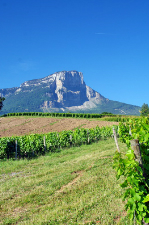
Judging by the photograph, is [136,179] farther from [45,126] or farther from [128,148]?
[45,126]

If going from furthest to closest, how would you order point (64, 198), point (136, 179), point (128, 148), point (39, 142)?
1. point (39, 142)
2. point (64, 198)
3. point (128, 148)
4. point (136, 179)

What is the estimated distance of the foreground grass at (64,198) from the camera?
253 inches

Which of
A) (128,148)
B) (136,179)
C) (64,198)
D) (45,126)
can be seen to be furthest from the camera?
(45,126)

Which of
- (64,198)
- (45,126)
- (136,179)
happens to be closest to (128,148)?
(136,179)

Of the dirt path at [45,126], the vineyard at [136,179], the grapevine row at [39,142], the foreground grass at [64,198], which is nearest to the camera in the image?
the vineyard at [136,179]

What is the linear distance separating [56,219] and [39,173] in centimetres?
629

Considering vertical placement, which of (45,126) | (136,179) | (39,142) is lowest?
(39,142)

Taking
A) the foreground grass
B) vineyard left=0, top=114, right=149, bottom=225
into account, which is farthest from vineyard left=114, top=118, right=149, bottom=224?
the foreground grass

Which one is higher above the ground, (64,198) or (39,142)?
(39,142)

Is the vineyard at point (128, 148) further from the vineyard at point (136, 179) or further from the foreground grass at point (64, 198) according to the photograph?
the foreground grass at point (64, 198)

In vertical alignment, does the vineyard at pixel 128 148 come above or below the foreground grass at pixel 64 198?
above

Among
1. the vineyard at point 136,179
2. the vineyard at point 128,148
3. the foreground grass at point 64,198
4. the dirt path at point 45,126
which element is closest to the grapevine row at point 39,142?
the vineyard at point 128,148

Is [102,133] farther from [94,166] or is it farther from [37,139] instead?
[94,166]

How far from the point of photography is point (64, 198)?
26.4 ft
